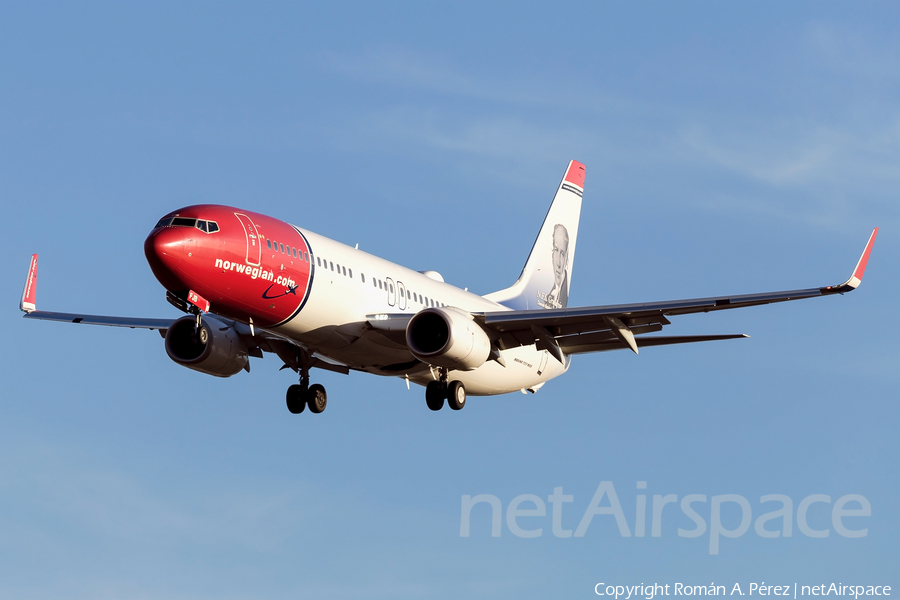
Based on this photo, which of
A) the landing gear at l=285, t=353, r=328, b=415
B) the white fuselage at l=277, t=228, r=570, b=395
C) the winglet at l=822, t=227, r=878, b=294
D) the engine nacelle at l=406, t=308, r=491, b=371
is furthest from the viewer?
the landing gear at l=285, t=353, r=328, b=415

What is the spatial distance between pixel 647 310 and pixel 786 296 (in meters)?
4.13

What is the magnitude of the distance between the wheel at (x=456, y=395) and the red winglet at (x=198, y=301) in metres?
9.59

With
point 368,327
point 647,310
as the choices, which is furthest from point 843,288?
point 368,327

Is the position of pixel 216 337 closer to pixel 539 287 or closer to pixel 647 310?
pixel 647 310

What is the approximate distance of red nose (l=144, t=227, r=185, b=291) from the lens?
31.4 meters

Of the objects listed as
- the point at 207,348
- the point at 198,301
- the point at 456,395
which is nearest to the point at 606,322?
the point at 456,395

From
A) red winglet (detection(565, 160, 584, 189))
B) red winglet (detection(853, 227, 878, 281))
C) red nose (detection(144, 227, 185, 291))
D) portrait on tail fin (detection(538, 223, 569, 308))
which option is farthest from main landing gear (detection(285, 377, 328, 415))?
red winglet (detection(565, 160, 584, 189))

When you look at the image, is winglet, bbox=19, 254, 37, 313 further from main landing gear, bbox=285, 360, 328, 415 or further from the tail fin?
the tail fin

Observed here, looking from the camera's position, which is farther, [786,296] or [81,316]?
[81,316]

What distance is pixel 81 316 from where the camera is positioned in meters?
43.9

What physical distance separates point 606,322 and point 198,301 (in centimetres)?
1304

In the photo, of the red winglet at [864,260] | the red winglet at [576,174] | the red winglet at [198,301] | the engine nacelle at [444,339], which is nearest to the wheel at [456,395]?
the engine nacelle at [444,339]

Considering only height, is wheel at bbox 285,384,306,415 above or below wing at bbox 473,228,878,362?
below

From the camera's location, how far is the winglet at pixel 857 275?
31438 mm
